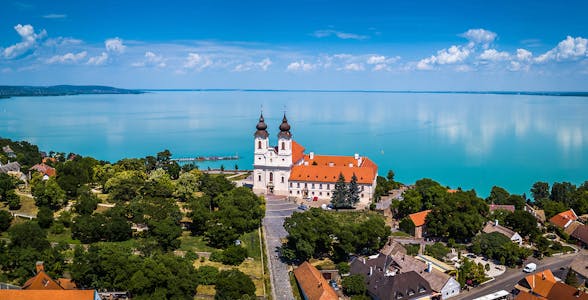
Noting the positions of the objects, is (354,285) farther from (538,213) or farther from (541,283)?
(538,213)

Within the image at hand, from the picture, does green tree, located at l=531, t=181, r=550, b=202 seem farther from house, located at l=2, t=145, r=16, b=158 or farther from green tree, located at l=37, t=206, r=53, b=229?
house, located at l=2, t=145, r=16, b=158

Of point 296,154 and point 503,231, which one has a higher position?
point 296,154

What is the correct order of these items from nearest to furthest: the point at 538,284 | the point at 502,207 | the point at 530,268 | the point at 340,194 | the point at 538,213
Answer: the point at 538,284 → the point at 530,268 → the point at 502,207 → the point at 538,213 → the point at 340,194

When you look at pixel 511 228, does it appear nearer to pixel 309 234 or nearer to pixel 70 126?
pixel 309 234

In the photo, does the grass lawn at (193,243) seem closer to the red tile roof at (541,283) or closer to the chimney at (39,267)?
the chimney at (39,267)

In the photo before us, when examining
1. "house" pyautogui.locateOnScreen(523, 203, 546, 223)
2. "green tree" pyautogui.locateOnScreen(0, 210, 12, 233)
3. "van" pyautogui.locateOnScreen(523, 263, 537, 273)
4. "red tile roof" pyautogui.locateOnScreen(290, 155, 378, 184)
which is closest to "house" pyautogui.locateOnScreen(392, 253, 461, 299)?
"van" pyautogui.locateOnScreen(523, 263, 537, 273)

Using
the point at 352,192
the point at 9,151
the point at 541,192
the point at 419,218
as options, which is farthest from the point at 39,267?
the point at 9,151
